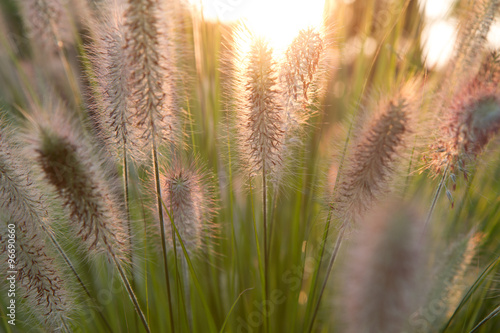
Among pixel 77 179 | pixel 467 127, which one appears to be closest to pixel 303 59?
pixel 467 127

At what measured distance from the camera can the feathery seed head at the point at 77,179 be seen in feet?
2.70

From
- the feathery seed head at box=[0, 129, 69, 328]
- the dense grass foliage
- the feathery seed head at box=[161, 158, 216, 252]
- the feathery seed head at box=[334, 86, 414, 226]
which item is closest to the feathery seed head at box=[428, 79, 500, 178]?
the dense grass foliage

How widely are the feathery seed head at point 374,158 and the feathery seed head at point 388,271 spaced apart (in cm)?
27

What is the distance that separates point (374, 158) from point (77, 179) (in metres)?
0.84

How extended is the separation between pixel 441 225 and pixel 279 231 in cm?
84

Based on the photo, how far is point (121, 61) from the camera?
40.4 inches

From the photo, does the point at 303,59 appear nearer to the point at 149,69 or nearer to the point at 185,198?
the point at 149,69

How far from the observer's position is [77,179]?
2.84 ft

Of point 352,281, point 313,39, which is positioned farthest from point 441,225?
point 313,39

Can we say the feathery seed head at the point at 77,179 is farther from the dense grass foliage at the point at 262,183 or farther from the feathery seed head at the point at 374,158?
the feathery seed head at the point at 374,158

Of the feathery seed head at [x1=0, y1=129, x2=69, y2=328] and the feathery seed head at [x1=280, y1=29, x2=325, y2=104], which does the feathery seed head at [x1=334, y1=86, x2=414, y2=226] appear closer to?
the feathery seed head at [x1=280, y1=29, x2=325, y2=104]

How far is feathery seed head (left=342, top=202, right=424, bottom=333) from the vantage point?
651 mm

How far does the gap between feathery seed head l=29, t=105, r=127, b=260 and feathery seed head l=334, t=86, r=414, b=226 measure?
75cm

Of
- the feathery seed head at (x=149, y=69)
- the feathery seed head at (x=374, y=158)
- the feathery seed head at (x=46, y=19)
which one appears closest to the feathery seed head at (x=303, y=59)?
the feathery seed head at (x=374, y=158)
